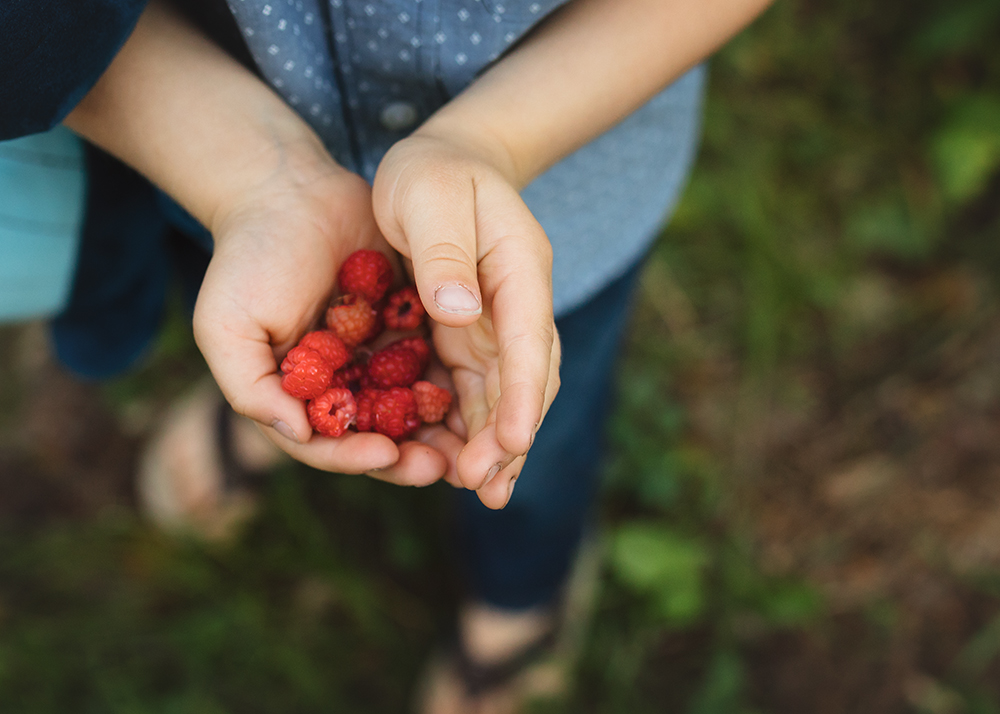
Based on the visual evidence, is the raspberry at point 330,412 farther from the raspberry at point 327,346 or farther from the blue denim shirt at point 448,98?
the blue denim shirt at point 448,98

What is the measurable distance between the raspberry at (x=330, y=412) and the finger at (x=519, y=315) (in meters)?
0.24

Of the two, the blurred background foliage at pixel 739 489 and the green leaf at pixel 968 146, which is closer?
the blurred background foliage at pixel 739 489

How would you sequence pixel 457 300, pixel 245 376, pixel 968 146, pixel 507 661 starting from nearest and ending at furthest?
pixel 457 300 → pixel 245 376 → pixel 507 661 → pixel 968 146

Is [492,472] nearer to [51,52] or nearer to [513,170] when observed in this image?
[513,170]

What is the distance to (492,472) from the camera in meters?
0.84


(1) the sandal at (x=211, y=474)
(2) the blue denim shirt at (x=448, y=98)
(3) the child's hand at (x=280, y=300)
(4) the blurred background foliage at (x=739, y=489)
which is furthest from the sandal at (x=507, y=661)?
(3) the child's hand at (x=280, y=300)

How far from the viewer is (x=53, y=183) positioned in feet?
3.81

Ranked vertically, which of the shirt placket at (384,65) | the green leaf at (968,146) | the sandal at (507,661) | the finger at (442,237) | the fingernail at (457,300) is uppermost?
the shirt placket at (384,65)

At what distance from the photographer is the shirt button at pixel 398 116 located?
1079 mm

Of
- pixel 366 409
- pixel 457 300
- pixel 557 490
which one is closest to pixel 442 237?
pixel 457 300

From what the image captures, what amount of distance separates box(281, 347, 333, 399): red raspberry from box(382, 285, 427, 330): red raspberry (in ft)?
0.53

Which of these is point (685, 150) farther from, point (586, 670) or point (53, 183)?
point (586, 670)

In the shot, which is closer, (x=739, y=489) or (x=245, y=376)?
(x=245, y=376)

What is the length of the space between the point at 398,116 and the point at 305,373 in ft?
1.36
